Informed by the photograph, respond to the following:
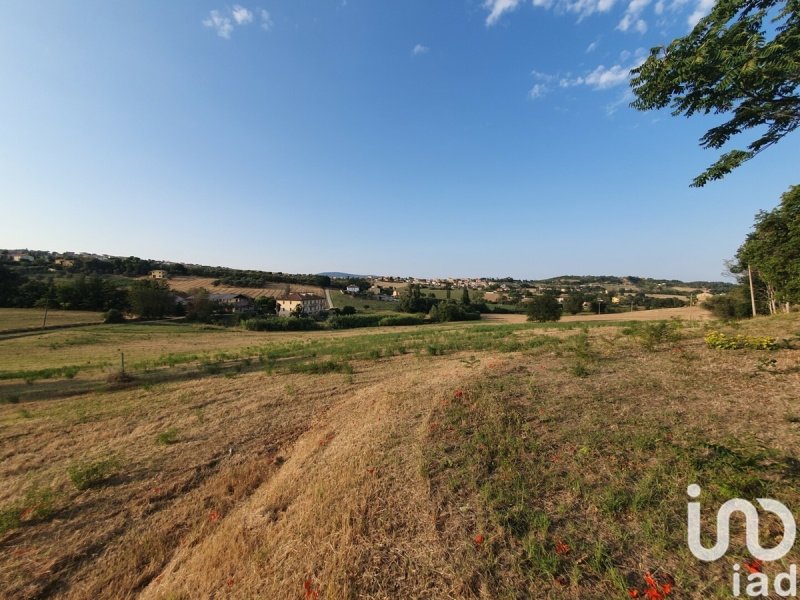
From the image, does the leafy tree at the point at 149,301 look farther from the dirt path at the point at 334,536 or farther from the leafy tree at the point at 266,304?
the dirt path at the point at 334,536

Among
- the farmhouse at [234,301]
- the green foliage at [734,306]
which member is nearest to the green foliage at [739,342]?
the green foliage at [734,306]

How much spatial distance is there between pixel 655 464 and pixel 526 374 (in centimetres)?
539

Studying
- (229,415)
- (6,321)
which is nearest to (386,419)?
(229,415)

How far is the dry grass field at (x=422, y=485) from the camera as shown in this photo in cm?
359

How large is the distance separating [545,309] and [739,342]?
155 ft

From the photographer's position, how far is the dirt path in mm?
3590

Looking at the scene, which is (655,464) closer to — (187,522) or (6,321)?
(187,522)

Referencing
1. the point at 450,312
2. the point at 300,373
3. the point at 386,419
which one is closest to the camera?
the point at 386,419

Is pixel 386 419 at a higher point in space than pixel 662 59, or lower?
lower

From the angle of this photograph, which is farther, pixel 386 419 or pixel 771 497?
pixel 386 419

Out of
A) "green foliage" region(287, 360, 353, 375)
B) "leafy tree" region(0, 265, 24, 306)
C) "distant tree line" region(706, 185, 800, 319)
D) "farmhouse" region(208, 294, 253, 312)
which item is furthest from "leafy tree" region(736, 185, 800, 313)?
"leafy tree" region(0, 265, 24, 306)

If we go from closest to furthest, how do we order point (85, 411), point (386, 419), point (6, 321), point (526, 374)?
point (386, 419) → point (526, 374) → point (85, 411) → point (6, 321)

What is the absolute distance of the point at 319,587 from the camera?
3.52 meters
